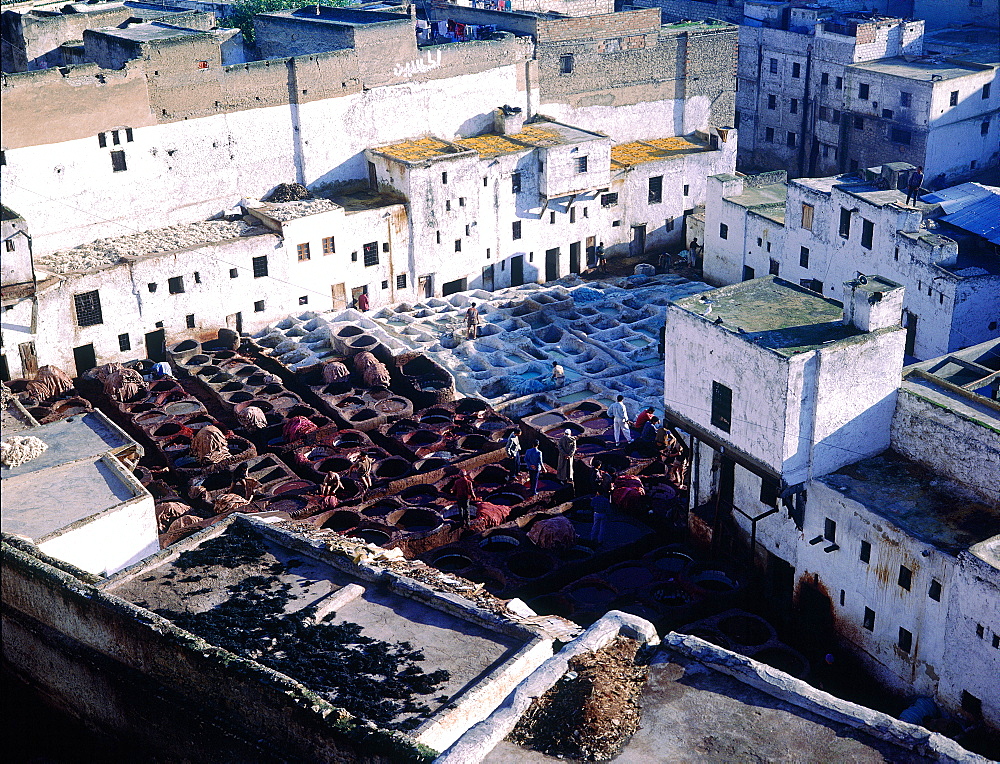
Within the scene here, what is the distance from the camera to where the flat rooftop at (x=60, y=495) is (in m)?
27.1

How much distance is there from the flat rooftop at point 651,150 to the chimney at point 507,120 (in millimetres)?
4778

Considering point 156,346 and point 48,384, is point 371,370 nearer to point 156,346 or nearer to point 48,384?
point 156,346

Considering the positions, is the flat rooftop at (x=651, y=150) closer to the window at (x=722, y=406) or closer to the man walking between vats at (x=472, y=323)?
the man walking between vats at (x=472, y=323)

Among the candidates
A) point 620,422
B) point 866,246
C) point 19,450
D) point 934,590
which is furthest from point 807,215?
point 19,450

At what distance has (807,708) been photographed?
19906 mm

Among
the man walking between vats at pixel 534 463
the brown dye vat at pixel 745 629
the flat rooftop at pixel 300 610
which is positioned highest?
the flat rooftop at pixel 300 610

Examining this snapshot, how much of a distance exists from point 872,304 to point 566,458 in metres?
10.5

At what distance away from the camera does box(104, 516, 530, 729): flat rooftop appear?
20938mm

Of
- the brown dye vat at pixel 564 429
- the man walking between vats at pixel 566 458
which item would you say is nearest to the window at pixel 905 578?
the man walking between vats at pixel 566 458

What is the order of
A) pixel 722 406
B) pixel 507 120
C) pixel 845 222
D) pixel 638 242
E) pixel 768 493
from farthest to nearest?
pixel 638 242
pixel 507 120
pixel 845 222
pixel 768 493
pixel 722 406

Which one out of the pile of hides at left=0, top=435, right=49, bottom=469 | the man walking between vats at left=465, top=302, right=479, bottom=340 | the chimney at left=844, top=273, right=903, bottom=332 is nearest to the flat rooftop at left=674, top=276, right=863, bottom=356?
the chimney at left=844, top=273, right=903, bottom=332

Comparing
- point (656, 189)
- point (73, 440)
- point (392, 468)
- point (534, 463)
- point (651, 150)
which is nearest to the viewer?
point (73, 440)

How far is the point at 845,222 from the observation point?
4456 cm

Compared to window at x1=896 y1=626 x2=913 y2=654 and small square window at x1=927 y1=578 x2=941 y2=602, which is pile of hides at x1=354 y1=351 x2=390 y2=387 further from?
small square window at x1=927 y1=578 x2=941 y2=602
